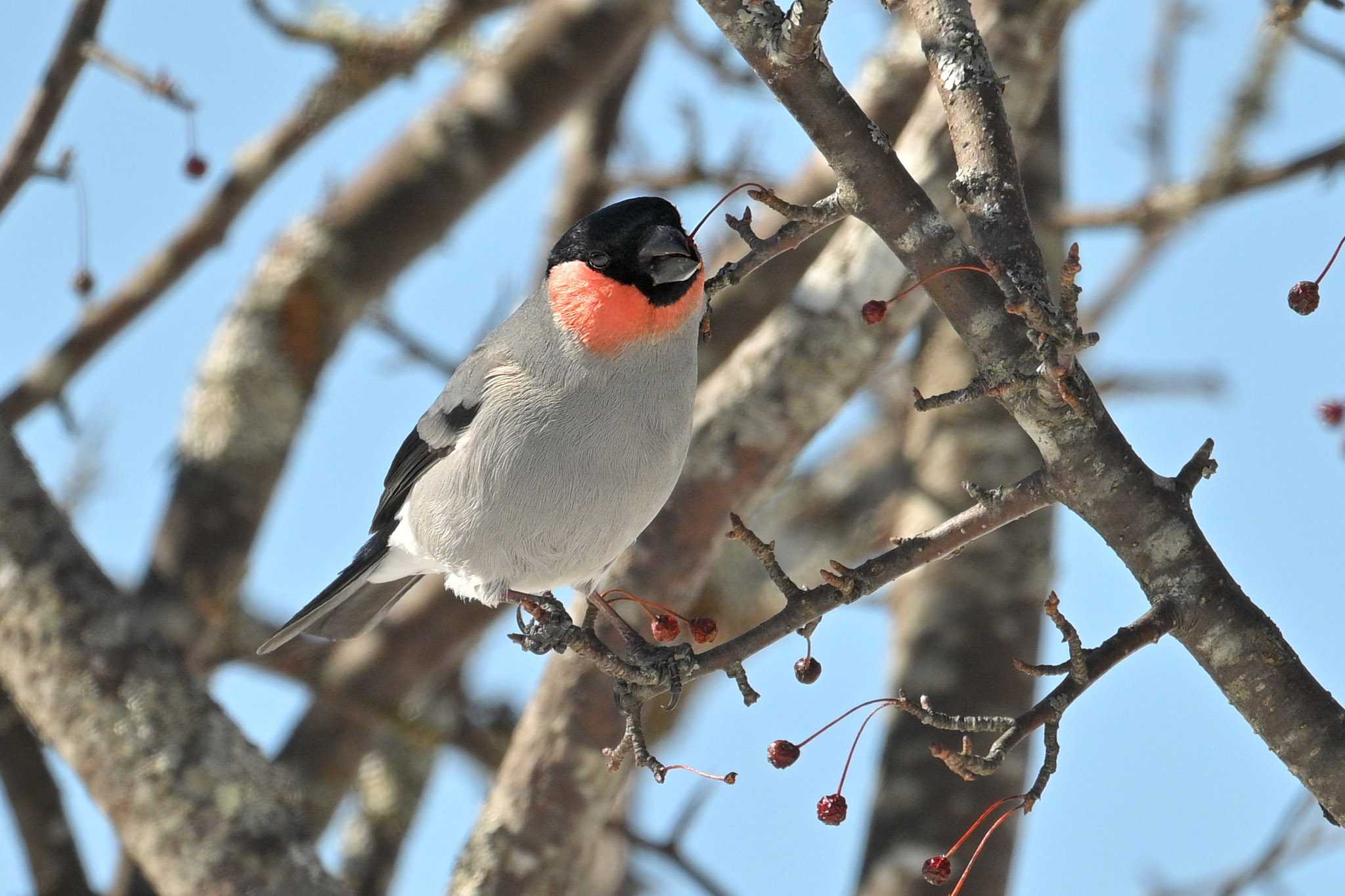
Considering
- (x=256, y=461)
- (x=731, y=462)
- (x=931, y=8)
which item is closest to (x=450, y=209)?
→ (x=256, y=461)

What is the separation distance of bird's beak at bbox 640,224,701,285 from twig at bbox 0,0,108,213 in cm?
272

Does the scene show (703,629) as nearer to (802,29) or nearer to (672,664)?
(672,664)

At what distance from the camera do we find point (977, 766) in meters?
2.45

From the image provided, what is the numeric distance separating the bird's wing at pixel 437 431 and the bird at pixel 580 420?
1 cm

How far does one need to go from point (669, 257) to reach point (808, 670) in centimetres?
111

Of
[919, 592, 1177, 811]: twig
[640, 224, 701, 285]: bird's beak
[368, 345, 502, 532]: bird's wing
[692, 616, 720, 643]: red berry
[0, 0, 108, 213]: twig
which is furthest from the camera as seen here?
[0, 0, 108, 213]: twig

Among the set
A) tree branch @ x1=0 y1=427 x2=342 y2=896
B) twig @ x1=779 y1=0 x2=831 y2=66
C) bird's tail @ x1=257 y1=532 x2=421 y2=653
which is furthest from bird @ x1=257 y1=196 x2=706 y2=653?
tree branch @ x1=0 y1=427 x2=342 y2=896

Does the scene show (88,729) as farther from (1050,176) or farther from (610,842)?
(1050,176)

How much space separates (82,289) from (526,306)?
78.2 inches

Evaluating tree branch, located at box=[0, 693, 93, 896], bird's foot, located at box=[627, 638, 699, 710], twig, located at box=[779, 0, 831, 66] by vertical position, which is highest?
twig, located at box=[779, 0, 831, 66]

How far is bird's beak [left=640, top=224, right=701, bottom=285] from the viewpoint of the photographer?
11.4ft

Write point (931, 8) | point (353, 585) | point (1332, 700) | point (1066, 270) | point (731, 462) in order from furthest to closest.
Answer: point (731, 462), point (353, 585), point (931, 8), point (1332, 700), point (1066, 270)

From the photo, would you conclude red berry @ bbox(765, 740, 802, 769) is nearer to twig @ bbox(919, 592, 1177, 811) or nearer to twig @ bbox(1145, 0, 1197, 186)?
twig @ bbox(919, 592, 1177, 811)

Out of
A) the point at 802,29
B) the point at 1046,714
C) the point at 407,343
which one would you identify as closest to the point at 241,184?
the point at 407,343
